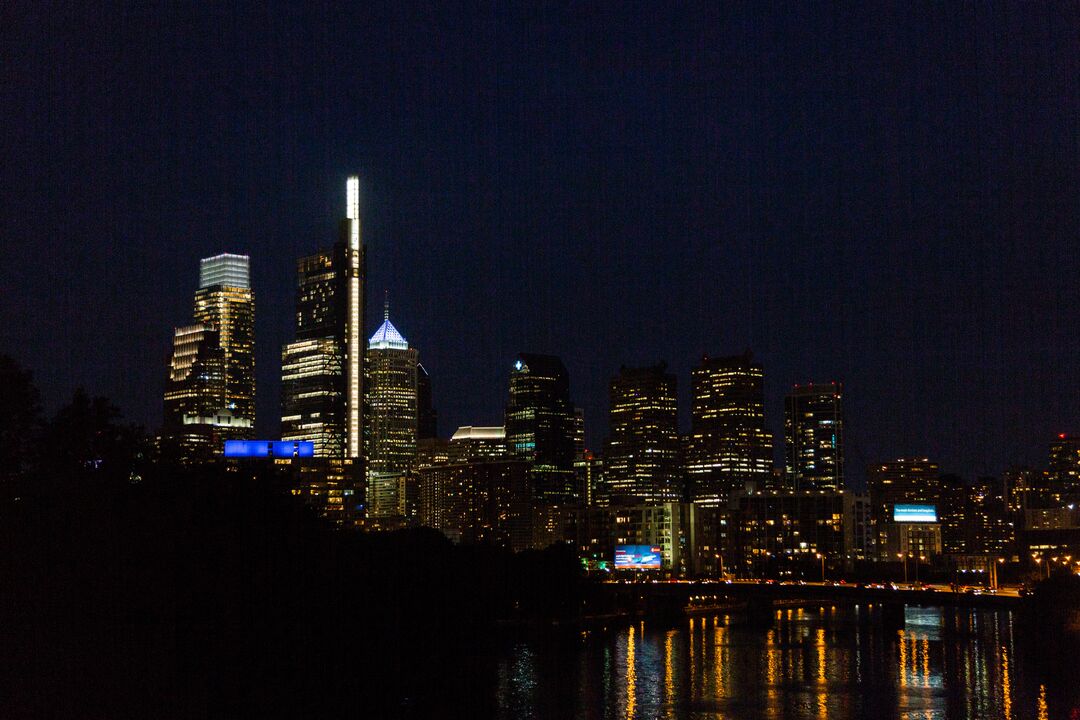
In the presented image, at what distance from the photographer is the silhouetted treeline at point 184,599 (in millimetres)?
63031

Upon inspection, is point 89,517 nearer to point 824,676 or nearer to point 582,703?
point 582,703

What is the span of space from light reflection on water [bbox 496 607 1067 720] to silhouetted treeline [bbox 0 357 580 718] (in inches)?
269

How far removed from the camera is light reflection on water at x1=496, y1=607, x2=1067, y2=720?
82062 millimetres

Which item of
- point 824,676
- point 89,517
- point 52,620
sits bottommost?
point 824,676

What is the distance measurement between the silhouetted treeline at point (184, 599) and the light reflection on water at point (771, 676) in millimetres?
6836

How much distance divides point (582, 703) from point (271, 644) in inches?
816

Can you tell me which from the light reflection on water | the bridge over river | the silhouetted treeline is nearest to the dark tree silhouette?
the silhouetted treeline

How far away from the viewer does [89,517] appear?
Result: 6925 centimetres

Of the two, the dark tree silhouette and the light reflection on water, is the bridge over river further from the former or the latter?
the dark tree silhouette

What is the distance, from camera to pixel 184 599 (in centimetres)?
6956

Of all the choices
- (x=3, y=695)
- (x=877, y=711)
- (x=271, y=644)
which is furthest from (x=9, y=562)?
(x=877, y=711)

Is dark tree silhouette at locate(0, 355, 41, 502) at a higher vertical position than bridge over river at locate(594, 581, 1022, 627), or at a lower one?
higher

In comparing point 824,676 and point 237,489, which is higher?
point 237,489

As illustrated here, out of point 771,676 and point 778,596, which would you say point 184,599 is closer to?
point 771,676
